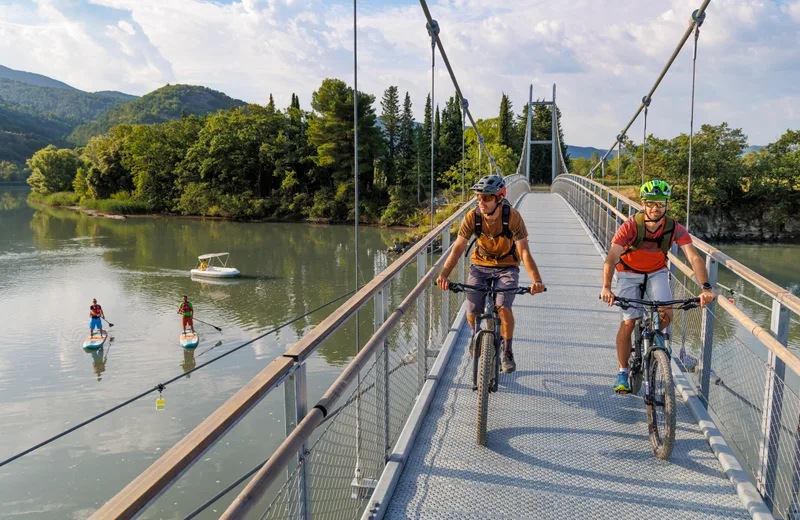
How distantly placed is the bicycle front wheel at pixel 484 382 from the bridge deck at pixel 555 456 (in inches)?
3.3

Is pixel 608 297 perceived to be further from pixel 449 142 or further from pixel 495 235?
pixel 449 142

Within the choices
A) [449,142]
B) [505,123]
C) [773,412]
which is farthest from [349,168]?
[773,412]

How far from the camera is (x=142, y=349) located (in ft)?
66.3

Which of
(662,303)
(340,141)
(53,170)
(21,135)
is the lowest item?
(662,303)

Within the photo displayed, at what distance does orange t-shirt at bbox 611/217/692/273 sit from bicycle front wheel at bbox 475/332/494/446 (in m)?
0.91

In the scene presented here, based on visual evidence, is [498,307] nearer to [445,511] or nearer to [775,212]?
[445,511]

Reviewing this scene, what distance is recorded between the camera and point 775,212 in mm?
39812

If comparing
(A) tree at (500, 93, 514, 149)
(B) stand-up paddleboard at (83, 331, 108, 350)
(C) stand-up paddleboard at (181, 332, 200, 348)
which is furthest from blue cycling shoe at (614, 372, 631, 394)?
(A) tree at (500, 93, 514, 149)

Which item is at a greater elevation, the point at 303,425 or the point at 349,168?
the point at 349,168

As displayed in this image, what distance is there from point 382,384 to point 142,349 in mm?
19134

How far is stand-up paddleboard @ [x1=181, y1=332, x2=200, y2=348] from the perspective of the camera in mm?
19672

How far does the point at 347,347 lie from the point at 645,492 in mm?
17486

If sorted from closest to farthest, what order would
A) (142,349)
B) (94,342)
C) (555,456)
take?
(555,456), (94,342), (142,349)

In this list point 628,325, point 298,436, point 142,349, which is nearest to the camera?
point 298,436
